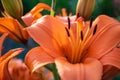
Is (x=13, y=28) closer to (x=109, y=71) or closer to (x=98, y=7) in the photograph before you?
(x=109, y=71)

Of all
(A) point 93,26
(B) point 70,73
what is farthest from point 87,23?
(B) point 70,73

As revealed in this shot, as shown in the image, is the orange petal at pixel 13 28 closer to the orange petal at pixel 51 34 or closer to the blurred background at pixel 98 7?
the orange petal at pixel 51 34

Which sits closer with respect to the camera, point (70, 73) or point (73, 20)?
point (70, 73)

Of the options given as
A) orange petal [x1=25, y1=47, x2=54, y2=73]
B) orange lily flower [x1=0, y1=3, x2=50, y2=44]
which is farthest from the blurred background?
orange petal [x1=25, y1=47, x2=54, y2=73]

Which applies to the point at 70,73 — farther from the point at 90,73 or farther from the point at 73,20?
the point at 73,20
